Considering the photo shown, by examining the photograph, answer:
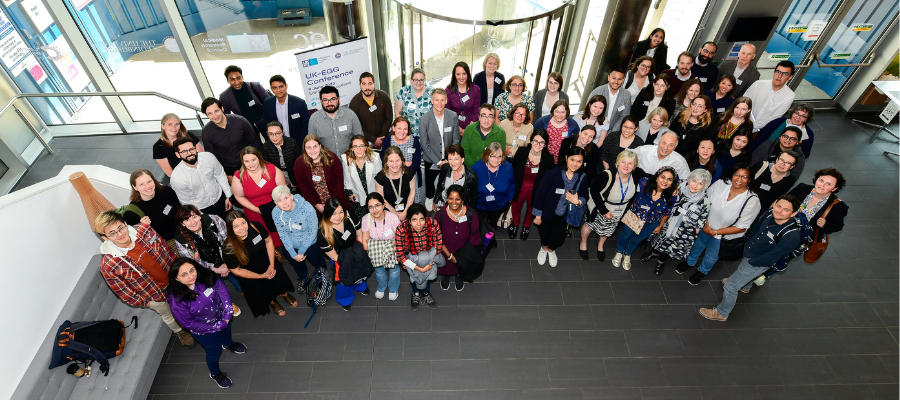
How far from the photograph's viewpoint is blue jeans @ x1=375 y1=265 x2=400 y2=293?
470 centimetres

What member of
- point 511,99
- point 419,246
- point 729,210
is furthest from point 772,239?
point 419,246

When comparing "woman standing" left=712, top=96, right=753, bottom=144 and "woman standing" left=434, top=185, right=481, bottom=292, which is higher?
"woman standing" left=712, top=96, right=753, bottom=144

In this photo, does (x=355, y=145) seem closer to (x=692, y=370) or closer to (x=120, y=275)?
(x=120, y=275)

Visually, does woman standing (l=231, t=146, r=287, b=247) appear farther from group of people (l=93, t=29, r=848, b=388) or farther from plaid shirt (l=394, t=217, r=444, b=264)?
plaid shirt (l=394, t=217, r=444, b=264)

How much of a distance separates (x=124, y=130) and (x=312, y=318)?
5272mm

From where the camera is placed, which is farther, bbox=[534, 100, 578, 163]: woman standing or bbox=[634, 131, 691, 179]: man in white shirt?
bbox=[534, 100, 578, 163]: woman standing

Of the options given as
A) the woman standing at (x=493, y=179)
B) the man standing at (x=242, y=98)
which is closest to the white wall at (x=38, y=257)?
the man standing at (x=242, y=98)

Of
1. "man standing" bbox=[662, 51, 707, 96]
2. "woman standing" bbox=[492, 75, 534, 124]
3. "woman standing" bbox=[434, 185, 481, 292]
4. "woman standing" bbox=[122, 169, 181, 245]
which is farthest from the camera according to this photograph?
"man standing" bbox=[662, 51, 707, 96]

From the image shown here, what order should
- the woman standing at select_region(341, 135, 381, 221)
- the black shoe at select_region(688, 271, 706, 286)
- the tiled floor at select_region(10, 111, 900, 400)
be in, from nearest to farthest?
the tiled floor at select_region(10, 111, 900, 400) < the woman standing at select_region(341, 135, 381, 221) < the black shoe at select_region(688, 271, 706, 286)

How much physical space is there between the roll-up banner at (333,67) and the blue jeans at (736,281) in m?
5.45

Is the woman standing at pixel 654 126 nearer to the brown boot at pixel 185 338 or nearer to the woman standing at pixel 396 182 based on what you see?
the woman standing at pixel 396 182

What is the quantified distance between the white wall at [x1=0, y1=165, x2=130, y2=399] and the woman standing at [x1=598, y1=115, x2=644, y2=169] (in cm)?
547

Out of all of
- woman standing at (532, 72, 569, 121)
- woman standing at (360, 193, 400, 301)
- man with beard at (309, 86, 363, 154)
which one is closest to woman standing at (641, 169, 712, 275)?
woman standing at (532, 72, 569, 121)

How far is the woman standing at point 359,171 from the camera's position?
462 centimetres
